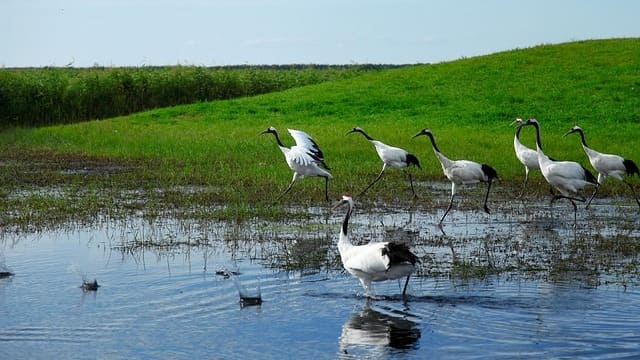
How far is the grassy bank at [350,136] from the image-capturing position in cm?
1739

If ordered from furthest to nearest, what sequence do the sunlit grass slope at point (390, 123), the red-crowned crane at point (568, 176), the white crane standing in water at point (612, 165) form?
1. the sunlit grass slope at point (390, 123)
2. the white crane standing in water at point (612, 165)
3. the red-crowned crane at point (568, 176)

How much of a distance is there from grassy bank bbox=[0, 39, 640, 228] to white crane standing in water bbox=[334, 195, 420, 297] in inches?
192

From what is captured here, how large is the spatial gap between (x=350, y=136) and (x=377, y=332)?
16917mm

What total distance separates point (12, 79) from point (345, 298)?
94.6ft

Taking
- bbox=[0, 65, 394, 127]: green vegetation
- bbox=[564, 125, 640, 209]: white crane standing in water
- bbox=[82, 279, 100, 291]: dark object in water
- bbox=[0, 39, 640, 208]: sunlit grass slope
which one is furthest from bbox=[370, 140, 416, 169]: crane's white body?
bbox=[0, 65, 394, 127]: green vegetation

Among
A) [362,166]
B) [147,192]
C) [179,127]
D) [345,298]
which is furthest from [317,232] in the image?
[179,127]

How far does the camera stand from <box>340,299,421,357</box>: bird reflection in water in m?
8.14

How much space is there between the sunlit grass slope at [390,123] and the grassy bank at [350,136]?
0.05 meters

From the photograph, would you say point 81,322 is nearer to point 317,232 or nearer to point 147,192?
point 317,232

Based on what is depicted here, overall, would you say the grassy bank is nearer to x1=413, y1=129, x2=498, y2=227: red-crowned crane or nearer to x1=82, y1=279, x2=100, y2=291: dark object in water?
x1=413, y1=129, x2=498, y2=227: red-crowned crane

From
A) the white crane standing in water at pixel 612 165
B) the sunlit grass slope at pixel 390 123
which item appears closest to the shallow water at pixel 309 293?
the white crane standing in water at pixel 612 165

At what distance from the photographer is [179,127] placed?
30188 millimetres

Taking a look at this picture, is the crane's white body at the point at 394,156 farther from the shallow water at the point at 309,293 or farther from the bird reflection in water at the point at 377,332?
the bird reflection in water at the point at 377,332

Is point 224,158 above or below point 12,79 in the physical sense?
below
